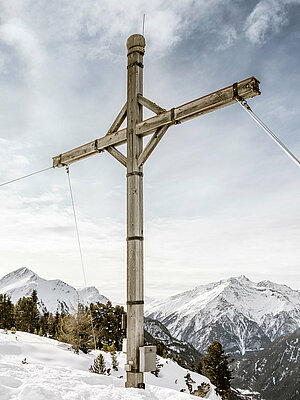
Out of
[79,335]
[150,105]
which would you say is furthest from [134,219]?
[79,335]

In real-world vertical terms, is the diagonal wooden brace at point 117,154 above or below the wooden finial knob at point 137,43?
below

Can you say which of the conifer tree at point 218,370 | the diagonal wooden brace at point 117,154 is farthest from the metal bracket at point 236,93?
the conifer tree at point 218,370

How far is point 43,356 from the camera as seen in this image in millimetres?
14227

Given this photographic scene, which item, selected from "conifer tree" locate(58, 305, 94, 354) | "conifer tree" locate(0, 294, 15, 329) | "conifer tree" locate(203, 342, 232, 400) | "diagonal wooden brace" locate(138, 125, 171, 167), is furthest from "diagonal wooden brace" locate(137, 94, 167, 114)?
"conifer tree" locate(0, 294, 15, 329)

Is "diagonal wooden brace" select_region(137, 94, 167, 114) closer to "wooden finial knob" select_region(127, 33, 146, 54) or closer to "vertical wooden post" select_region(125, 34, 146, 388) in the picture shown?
"vertical wooden post" select_region(125, 34, 146, 388)

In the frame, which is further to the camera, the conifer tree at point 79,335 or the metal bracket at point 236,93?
the conifer tree at point 79,335

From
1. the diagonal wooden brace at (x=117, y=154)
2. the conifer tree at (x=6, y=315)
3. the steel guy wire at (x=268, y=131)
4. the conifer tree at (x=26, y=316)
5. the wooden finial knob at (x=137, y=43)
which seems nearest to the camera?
the steel guy wire at (x=268, y=131)

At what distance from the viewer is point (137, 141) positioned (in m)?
6.54

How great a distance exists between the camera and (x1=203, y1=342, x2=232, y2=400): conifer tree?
117ft

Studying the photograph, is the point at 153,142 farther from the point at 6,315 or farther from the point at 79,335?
the point at 6,315

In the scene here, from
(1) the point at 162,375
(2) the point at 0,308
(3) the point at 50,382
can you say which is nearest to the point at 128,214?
(3) the point at 50,382

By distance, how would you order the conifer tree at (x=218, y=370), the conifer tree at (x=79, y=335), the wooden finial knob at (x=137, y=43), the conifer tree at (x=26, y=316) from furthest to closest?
the conifer tree at (x=26, y=316)
the conifer tree at (x=218, y=370)
the conifer tree at (x=79, y=335)
the wooden finial knob at (x=137, y=43)

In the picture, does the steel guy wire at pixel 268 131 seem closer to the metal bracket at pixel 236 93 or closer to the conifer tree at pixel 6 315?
the metal bracket at pixel 236 93

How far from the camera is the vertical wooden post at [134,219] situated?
584 cm
